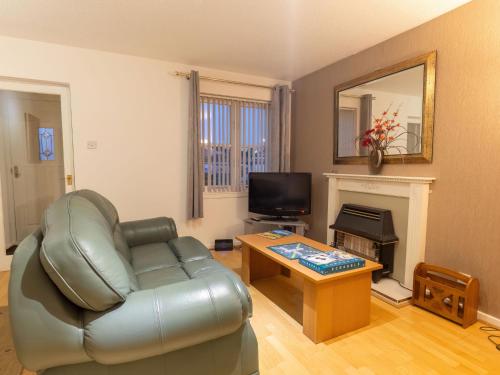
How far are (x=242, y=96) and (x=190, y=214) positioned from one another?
1.74 m

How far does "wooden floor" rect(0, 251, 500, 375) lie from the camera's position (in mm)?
1640

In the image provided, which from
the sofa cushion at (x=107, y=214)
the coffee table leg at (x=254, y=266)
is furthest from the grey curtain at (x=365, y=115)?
the sofa cushion at (x=107, y=214)

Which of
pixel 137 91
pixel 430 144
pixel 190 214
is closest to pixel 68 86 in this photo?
pixel 137 91

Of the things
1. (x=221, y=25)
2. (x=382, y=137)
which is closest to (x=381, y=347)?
(x=382, y=137)

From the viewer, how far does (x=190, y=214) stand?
3615 millimetres

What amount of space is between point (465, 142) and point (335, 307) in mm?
1602

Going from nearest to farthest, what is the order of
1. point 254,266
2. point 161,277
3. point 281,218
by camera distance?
point 161,277 < point 254,266 < point 281,218

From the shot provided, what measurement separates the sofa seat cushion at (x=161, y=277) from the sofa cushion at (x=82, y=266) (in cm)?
54

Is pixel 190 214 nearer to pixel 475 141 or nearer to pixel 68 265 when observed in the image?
pixel 68 265

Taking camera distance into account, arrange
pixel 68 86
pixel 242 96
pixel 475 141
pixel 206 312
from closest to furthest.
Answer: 1. pixel 206 312
2. pixel 475 141
3. pixel 68 86
4. pixel 242 96

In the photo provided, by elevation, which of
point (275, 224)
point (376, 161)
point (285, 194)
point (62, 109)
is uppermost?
point (62, 109)

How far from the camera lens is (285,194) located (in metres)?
3.62

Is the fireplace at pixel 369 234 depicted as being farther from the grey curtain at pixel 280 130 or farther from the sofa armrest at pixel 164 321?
the sofa armrest at pixel 164 321

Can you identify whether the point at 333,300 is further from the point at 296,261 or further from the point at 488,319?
the point at 488,319
